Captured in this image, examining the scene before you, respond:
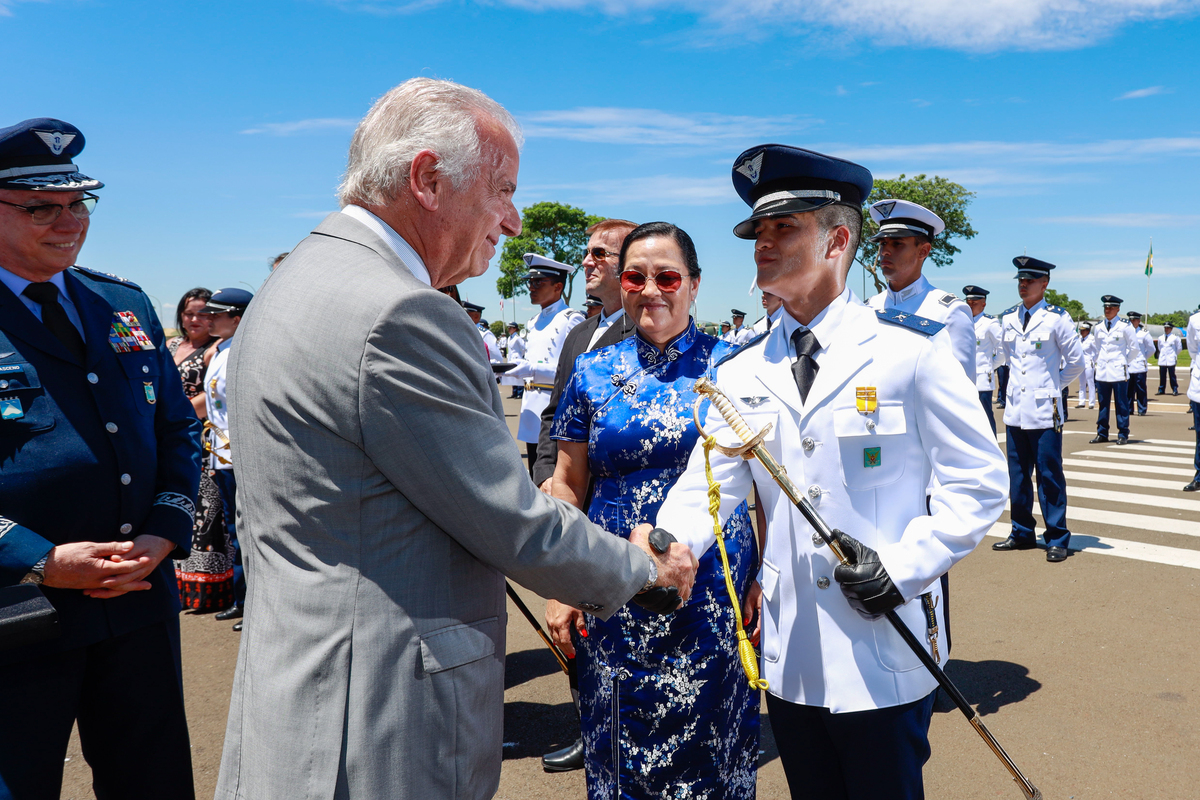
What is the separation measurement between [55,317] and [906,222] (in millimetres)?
4917

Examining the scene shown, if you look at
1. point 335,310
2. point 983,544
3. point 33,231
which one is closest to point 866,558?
point 335,310

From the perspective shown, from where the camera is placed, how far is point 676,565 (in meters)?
2.12

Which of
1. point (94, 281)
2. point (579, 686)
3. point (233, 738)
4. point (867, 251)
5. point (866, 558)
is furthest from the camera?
point (867, 251)

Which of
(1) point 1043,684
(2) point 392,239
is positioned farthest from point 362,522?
(1) point 1043,684

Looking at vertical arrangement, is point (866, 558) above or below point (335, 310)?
below

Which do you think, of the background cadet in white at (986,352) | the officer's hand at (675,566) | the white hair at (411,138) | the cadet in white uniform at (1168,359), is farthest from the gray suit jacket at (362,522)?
the cadet in white uniform at (1168,359)

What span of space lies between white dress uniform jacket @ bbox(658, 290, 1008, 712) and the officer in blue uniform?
1.67 m

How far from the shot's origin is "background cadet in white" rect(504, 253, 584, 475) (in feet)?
21.5

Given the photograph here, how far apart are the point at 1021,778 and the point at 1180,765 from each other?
79.4 inches

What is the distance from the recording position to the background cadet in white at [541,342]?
6.56 metres

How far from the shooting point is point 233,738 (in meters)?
1.54

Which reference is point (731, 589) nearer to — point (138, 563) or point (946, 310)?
point (138, 563)

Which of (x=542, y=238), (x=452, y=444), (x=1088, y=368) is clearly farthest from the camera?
(x=542, y=238)

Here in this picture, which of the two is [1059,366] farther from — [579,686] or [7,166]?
[7,166]
